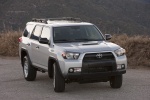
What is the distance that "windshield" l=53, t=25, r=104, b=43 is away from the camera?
10375 mm

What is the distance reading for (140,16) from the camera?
169 m

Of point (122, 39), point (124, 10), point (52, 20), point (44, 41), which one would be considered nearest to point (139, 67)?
point (122, 39)

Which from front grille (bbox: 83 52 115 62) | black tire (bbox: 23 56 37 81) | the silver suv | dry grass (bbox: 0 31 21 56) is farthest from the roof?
dry grass (bbox: 0 31 21 56)

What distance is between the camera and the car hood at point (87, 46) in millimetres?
9391

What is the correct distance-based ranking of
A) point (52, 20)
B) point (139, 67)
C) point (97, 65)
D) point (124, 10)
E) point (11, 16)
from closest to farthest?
point (97, 65)
point (52, 20)
point (139, 67)
point (11, 16)
point (124, 10)

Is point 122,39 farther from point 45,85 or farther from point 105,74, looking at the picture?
point 105,74

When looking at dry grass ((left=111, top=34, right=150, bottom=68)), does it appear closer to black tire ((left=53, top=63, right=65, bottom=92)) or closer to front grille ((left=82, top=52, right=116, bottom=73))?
front grille ((left=82, top=52, right=116, bottom=73))

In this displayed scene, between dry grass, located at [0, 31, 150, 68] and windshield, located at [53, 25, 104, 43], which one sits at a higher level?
windshield, located at [53, 25, 104, 43]

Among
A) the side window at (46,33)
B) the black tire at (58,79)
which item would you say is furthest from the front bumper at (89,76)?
the side window at (46,33)

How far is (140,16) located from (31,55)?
161m

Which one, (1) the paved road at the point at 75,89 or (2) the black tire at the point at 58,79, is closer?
(1) the paved road at the point at 75,89

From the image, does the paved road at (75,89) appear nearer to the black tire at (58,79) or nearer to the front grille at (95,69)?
the black tire at (58,79)

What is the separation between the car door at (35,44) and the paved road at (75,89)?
707 mm

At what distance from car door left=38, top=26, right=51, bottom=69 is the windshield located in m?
0.25
